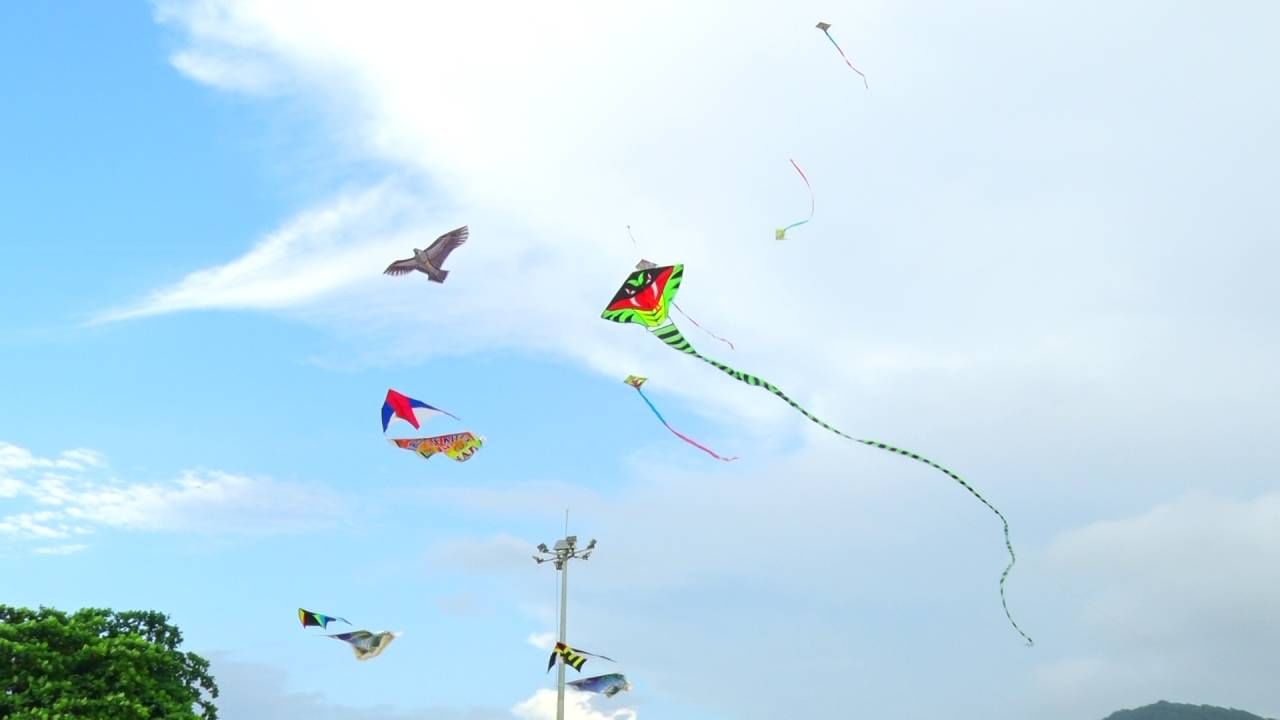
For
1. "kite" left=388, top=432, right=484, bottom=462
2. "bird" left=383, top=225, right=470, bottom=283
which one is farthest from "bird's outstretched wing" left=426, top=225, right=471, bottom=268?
"kite" left=388, top=432, right=484, bottom=462

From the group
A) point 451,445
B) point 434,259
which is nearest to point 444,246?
point 434,259

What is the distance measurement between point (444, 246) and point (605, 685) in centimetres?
1646

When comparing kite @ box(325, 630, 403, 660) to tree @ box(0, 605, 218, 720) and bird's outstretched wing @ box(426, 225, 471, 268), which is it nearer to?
tree @ box(0, 605, 218, 720)

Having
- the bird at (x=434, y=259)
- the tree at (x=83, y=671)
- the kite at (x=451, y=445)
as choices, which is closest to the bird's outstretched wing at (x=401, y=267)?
the bird at (x=434, y=259)

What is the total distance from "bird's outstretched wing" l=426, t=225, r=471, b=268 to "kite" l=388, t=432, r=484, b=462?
699 cm

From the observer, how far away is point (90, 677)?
35344 millimetres

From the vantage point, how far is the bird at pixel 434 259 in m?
37.9

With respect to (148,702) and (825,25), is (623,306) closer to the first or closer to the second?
(825,25)

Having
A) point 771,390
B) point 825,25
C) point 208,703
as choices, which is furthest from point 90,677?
point 825,25

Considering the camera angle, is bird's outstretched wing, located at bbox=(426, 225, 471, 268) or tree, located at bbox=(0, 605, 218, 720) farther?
bird's outstretched wing, located at bbox=(426, 225, 471, 268)

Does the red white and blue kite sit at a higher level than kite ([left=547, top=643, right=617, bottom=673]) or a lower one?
higher

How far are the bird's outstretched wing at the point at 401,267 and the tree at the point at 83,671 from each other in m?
15.4

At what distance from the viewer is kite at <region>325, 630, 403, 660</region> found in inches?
1457

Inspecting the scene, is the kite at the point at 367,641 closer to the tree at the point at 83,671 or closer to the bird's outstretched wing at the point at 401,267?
the tree at the point at 83,671
